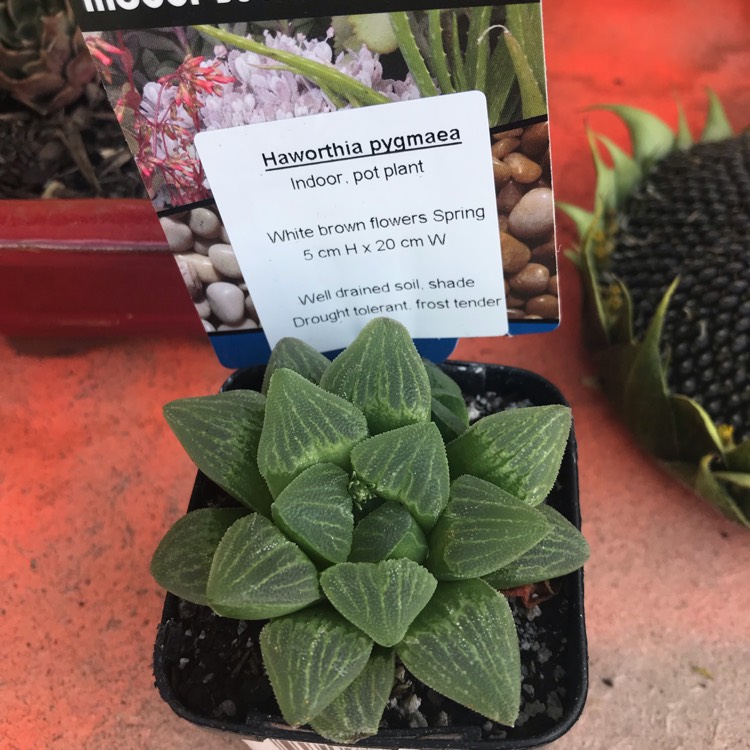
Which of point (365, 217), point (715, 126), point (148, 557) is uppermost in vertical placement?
point (365, 217)

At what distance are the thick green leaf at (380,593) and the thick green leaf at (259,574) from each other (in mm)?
10

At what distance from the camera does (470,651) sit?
0.30 m

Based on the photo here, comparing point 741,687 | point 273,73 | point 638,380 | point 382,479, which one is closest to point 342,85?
point 273,73

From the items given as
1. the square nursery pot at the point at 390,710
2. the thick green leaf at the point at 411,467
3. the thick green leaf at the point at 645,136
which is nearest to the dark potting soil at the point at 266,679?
the square nursery pot at the point at 390,710

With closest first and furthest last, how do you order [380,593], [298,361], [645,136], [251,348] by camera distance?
[380,593], [298,361], [251,348], [645,136]

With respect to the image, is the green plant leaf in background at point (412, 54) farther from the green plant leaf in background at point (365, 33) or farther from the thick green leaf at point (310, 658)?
the thick green leaf at point (310, 658)

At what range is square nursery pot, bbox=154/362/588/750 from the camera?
343 mm

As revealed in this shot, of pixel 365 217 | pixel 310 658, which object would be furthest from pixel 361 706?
pixel 365 217

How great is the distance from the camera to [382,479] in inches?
12.7

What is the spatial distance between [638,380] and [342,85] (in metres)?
0.30

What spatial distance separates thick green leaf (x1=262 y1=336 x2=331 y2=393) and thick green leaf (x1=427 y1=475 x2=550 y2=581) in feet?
0.34

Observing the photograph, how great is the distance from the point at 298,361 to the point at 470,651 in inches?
A: 6.7

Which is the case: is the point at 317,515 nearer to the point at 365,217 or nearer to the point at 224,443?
the point at 224,443

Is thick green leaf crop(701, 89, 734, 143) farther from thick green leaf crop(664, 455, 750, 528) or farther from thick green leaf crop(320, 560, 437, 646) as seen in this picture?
thick green leaf crop(320, 560, 437, 646)
